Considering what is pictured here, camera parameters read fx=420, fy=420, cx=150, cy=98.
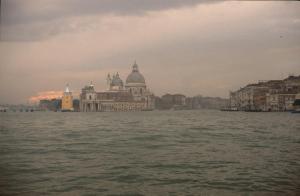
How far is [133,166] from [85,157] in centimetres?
122

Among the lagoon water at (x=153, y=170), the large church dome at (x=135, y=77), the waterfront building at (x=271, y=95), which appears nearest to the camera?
the lagoon water at (x=153, y=170)

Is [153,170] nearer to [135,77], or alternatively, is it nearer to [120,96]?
[120,96]

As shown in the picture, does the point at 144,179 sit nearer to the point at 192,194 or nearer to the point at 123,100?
the point at 192,194

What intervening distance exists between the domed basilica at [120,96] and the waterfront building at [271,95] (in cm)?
1944

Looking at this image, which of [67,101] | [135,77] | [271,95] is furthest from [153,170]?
[135,77]

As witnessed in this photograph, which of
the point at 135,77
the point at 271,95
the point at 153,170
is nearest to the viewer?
the point at 153,170

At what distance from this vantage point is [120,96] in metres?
66.4

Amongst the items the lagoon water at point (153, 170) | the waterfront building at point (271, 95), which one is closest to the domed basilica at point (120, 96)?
the waterfront building at point (271, 95)

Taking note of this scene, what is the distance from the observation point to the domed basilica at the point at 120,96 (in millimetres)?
65125

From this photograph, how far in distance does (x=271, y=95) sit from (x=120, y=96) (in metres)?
28.6

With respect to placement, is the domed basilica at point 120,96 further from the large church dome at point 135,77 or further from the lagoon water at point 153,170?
the lagoon water at point 153,170

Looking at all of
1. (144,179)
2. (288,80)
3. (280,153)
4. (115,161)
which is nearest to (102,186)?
(144,179)

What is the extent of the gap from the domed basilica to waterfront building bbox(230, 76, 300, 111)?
19.4 metres

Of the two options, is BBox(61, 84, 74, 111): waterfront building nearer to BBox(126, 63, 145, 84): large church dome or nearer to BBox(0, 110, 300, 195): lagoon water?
BBox(126, 63, 145, 84): large church dome
